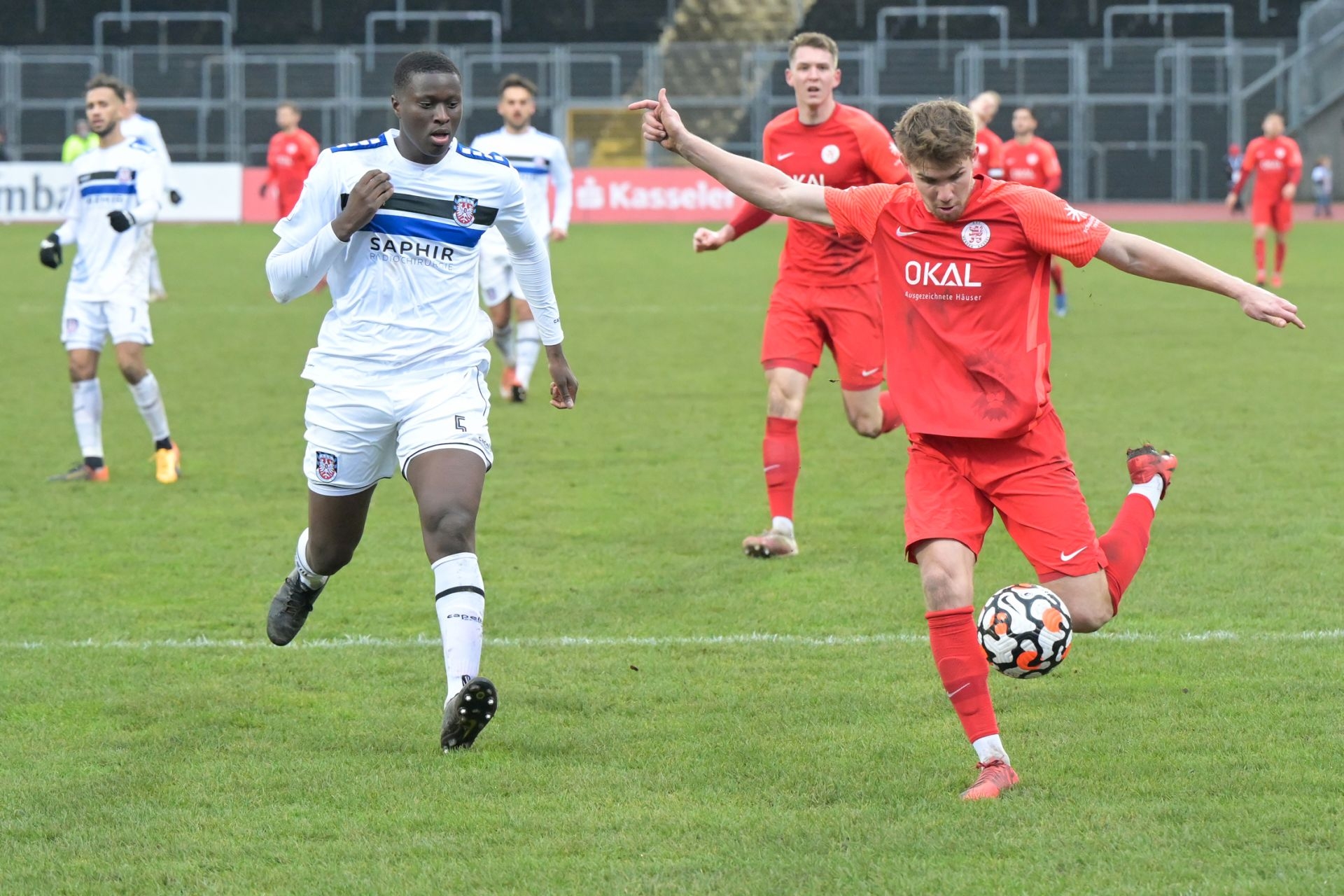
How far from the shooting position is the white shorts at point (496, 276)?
1379 cm

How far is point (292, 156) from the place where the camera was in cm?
2486

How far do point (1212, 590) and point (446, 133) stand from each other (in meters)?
3.91

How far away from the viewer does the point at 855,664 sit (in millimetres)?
6320

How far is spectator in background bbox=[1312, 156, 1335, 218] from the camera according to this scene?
127 ft

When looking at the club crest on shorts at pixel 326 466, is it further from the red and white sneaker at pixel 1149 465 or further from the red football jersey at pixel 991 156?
the red football jersey at pixel 991 156

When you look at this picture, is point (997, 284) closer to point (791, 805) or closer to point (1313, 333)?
point (791, 805)

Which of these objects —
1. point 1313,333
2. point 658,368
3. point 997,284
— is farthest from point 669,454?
point 1313,333

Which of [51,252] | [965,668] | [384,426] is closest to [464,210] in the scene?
[384,426]

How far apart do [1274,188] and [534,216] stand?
1311 centimetres

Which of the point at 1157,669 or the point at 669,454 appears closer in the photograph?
the point at 1157,669

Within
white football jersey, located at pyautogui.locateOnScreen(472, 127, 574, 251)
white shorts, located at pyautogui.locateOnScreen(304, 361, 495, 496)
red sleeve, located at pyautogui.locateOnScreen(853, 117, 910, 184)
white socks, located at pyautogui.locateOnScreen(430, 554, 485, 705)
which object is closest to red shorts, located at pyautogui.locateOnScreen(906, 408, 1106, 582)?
white socks, located at pyautogui.locateOnScreen(430, 554, 485, 705)

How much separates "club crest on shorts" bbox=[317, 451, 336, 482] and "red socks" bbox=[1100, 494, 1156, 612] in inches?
94.3

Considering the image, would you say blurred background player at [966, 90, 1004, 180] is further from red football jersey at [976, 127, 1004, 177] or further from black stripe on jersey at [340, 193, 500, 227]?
black stripe on jersey at [340, 193, 500, 227]

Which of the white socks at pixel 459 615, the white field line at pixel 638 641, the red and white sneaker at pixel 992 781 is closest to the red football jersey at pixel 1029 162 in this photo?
the white field line at pixel 638 641
